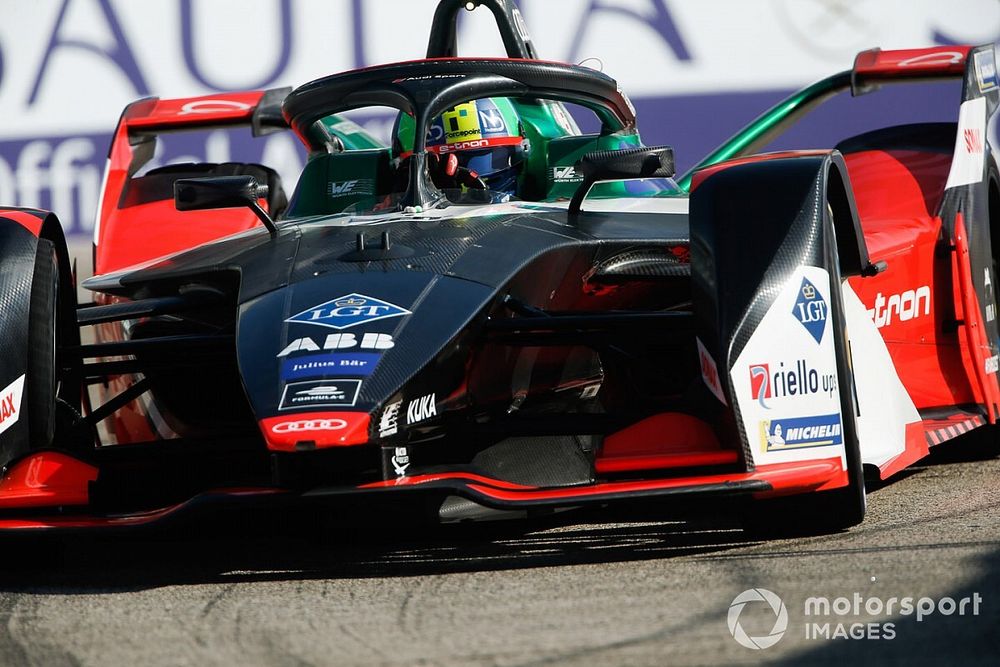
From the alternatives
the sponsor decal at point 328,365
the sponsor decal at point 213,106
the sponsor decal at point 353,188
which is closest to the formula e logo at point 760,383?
the sponsor decal at point 328,365

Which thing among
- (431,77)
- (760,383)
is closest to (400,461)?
(760,383)

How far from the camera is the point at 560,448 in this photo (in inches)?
151

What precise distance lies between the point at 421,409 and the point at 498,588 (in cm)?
53

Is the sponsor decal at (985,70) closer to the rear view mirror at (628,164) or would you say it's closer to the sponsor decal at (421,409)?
the rear view mirror at (628,164)

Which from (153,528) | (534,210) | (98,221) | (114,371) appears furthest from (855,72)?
(153,528)

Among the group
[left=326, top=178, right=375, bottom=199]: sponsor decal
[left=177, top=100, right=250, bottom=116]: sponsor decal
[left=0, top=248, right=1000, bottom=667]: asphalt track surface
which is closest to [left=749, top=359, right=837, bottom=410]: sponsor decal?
[left=0, top=248, right=1000, bottom=667]: asphalt track surface

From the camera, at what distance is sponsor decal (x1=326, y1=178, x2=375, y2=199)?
537 centimetres

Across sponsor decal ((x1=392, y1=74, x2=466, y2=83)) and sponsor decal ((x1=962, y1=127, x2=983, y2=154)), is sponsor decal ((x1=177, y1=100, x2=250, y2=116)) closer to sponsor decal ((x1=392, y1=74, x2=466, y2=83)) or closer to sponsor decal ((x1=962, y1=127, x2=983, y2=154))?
sponsor decal ((x1=392, y1=74, x2=466, y2=83))

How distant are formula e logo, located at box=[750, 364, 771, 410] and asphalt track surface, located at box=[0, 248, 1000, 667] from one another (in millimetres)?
379

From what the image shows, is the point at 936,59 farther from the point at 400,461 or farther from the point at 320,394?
the point at 320,394

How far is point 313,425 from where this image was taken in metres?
3.29

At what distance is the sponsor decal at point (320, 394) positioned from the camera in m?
3.34

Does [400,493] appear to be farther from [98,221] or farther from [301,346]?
[98,221]

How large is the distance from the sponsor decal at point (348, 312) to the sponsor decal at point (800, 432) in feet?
3.09
